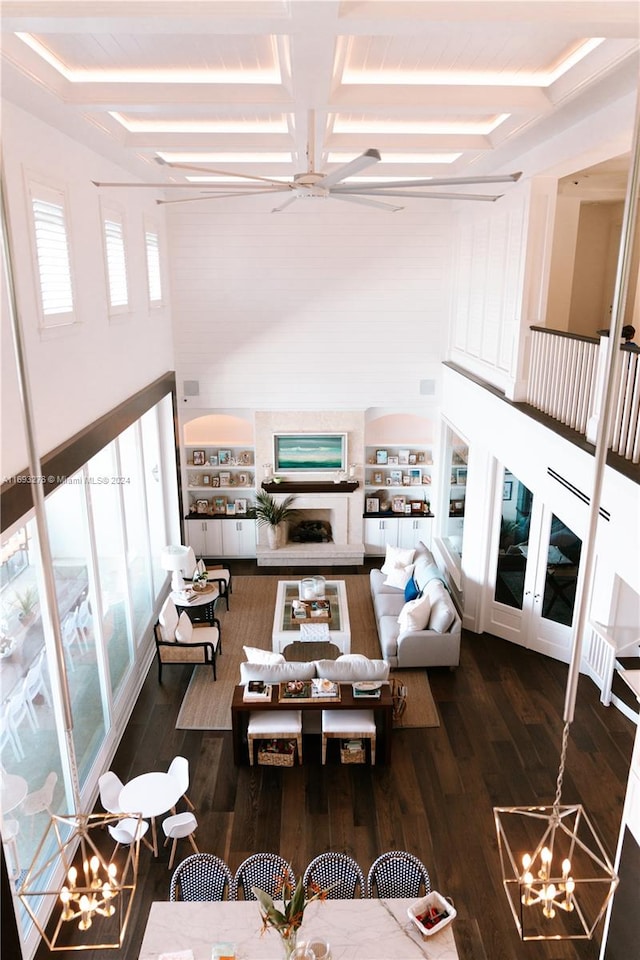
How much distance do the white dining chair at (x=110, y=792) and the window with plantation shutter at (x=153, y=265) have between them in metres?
6.60

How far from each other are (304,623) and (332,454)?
382 centimetres


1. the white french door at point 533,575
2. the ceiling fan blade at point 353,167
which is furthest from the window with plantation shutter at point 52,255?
the white french door at point 533,575

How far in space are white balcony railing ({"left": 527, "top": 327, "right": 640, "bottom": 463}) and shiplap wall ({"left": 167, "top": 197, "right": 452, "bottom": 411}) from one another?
14.6 ft

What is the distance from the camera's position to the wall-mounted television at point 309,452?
1241 centimetres

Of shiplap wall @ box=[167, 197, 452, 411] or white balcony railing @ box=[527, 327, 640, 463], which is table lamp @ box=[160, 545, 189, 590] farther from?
white balcony railing @ box=[527, 327, 640, 463]

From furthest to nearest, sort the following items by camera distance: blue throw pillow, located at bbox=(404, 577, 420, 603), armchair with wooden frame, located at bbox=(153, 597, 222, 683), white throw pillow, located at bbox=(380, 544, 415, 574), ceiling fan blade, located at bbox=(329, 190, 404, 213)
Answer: white throw pillow, located at bbox=(380, 544, 415, 574), blue throw pillow, located at bbox=(404, 577, 420, 603), armchair with wooden frame, located at bbox=(153, 597, 222, 683), ceiling fan blade, located at bbox=(329, 190, 404, 213)

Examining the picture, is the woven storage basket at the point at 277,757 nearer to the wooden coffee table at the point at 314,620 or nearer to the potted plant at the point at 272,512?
the wooden coffee table at the point at 314,620

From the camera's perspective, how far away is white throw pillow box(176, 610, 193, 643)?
29.4ft

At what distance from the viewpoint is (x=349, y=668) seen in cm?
785

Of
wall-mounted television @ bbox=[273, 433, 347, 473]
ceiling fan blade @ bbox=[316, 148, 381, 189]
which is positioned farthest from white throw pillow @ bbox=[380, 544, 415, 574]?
ceiling fan blade @ bbox=[316, 148, 381, 189]

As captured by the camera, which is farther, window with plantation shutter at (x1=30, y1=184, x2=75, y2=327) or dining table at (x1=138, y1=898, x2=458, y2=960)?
window with plantation shutter at (x1=30, y1=184, x2=75, y2=327)

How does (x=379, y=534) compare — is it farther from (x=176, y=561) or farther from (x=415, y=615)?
(x=176, y=561)


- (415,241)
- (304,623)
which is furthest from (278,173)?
(304,623)

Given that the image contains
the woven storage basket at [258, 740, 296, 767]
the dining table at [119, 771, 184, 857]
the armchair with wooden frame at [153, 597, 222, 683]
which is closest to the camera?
the dining table at [119, 771, 184, 857]
